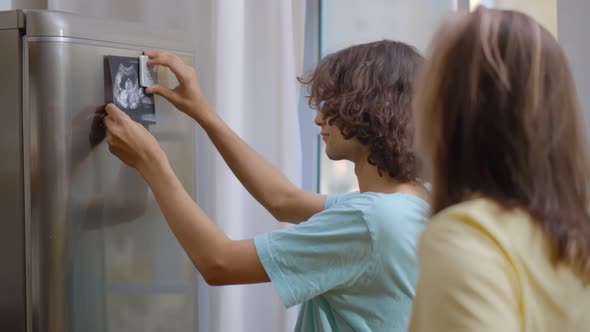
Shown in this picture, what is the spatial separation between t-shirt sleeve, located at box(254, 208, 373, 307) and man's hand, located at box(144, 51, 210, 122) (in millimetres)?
411

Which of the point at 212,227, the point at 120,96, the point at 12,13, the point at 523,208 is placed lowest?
the point at 212,227

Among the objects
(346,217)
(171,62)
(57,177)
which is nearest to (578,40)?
(346,217)

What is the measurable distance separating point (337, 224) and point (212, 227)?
20cm

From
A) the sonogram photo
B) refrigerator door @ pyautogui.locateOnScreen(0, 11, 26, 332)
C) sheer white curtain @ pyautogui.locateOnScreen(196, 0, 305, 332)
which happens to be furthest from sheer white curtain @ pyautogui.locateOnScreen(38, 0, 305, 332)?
refrigerator door @ pyautogui.locateOnScreen(0, 11, 26, 332)

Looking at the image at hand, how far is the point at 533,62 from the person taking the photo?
30.0 inches

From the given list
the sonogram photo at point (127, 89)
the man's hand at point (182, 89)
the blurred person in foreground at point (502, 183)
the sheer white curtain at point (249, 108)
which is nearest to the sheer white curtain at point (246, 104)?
the sheer white curtain at point (249, 108)

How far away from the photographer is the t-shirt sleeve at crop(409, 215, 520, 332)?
2.29 feet

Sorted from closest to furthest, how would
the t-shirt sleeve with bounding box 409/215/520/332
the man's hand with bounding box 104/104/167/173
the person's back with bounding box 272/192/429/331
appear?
the t-shirt sleeve with bounding box 409/215/520/332
the person's back with bounding box 272/192/429/331
the man's hand with bounding box 104/104/167/173

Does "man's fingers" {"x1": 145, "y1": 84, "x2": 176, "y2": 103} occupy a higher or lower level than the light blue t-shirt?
higher

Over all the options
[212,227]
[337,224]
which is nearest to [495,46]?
[337,224]

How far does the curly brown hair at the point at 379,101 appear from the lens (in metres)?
1.38

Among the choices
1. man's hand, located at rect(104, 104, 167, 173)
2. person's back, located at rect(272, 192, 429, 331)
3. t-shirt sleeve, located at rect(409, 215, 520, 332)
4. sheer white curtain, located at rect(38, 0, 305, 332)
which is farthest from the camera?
sheer white curtain, located at rect(38, 0, 305, 332)

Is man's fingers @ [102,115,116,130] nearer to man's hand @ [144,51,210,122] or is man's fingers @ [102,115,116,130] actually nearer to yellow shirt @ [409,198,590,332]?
man's hand @ [144,51,210,122]

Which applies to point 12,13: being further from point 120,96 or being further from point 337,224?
point 337,224
